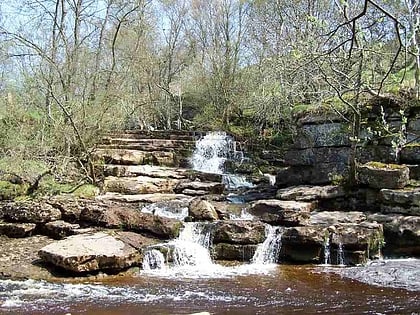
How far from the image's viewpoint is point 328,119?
14180mm

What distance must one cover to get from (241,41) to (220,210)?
13348mm

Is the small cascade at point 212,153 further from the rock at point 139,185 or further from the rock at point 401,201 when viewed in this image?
the rock at point 401,201

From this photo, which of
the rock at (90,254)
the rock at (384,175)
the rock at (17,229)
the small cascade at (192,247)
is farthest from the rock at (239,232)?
the rock at (17,229)

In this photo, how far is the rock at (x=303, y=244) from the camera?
9.80 m

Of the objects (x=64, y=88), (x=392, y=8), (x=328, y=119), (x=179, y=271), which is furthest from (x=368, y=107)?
(x=64, y=88)

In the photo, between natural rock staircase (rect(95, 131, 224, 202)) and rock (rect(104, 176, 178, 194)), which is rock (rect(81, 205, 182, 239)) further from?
rock (rect(104, 176, 178, 194))

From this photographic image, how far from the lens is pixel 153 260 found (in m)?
9.52

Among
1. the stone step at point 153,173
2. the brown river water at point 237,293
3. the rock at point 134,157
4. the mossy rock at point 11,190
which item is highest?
the rock at point 134,157

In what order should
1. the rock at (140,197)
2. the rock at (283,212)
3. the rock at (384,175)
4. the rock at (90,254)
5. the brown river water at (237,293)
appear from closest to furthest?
the brown river water at (237,293) → the rock at (90,254) → the rock at (283,212) → the rock at (384,175) → the rock at (140,197)

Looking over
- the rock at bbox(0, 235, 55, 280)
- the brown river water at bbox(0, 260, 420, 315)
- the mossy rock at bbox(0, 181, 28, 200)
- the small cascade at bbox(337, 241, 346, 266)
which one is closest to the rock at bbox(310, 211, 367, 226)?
the small cascade at bbox(337, 241, 346, 266)

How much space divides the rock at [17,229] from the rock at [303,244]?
→ 18.3 feet

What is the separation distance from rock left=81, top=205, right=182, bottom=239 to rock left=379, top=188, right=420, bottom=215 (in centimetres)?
480

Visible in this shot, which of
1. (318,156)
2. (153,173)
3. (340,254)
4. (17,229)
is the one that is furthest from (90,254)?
(318,156)

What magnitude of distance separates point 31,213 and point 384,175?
27.3 ft
